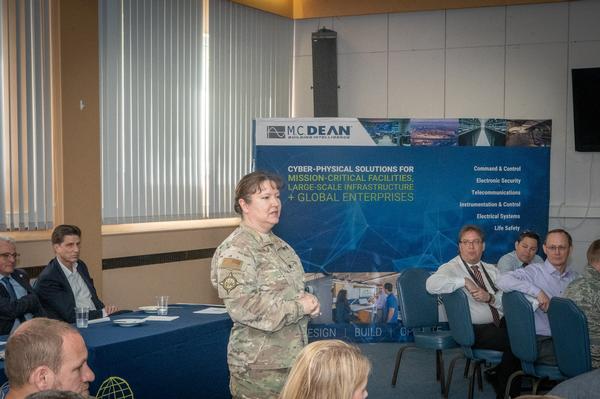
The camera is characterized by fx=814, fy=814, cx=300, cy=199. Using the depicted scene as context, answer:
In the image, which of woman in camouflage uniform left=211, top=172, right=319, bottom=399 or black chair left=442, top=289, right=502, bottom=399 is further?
black chair left=442, top=289, right=502, bottom=399

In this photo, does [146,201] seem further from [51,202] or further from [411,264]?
[411,264]

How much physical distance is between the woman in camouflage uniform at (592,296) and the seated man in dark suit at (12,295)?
333 centimetres

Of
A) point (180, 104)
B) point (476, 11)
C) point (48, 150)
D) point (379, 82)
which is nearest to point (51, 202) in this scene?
point (48, 150)

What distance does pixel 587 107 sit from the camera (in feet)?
27.5

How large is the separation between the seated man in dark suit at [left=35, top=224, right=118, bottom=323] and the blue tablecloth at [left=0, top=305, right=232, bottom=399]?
490 millimetres

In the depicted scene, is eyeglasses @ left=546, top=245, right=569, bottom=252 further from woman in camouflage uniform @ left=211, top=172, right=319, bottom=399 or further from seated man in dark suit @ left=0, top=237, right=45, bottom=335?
seated man in dark suit @ left=0, top=237, right=45, bottom=335

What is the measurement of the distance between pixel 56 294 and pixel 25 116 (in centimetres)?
174

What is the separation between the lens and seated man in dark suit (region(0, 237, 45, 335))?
16.4 feet

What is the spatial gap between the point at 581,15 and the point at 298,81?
326 cm

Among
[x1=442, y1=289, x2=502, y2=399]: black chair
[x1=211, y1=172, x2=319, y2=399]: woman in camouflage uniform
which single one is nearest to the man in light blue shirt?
[x1=442, y1=289, x2=502, y2=399]: black chair

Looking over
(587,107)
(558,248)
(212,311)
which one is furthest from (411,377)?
(587,107)

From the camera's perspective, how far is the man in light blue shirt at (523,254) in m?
Result: 7.09

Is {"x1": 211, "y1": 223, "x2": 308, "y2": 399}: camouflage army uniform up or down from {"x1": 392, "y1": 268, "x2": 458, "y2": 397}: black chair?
up

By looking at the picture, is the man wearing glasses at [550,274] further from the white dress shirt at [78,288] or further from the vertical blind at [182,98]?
the vertical blind at [182,98]
